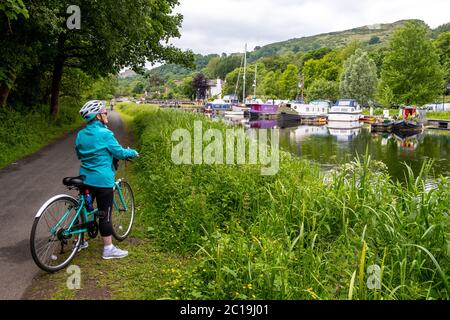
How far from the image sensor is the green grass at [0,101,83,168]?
43.2 feet

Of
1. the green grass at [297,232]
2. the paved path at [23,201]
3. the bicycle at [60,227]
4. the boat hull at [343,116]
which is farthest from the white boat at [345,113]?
the bicycle at [60,227]

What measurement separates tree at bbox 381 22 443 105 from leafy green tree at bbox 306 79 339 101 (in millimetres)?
31729

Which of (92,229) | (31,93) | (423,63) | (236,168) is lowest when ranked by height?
(92,229)

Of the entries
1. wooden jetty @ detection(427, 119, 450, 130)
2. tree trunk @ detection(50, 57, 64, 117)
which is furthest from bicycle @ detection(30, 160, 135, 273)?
wooden jetty @ detection(427, 119, 450, 130)

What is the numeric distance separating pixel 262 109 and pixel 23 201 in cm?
6317

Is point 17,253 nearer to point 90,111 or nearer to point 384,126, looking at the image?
point 90,111

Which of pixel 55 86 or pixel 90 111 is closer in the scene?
pixel 90 111

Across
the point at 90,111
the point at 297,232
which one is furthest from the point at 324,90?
the point at 90,111

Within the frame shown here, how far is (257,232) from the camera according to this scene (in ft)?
16.9

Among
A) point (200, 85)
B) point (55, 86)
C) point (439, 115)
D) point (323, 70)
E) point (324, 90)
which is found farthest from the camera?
point (200, 85)

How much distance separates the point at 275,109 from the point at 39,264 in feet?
220

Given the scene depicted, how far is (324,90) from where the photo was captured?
93.8 meters
